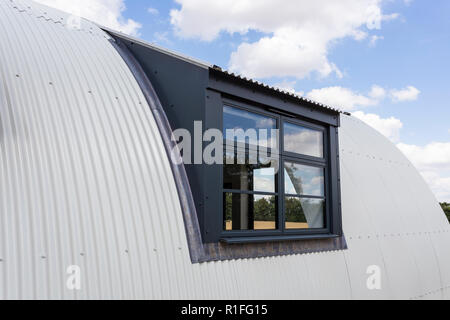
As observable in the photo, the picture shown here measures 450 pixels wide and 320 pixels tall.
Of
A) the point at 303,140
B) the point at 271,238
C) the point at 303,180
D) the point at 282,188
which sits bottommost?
the point at 271,238

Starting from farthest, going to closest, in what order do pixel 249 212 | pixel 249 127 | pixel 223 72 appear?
pixel 249 127, pixel 249 212, pixel 223 72

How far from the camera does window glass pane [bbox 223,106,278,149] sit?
15.8 ft

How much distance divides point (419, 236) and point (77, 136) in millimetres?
7078

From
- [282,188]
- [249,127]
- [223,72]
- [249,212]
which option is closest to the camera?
[223,72]

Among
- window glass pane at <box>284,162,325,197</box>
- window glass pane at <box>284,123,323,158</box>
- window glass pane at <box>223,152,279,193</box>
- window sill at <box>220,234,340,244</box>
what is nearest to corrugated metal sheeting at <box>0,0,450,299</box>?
window sill at <box>220,234,340,244</box>

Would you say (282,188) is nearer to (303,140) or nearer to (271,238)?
(271,238)

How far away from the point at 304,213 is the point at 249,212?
1.24 metres

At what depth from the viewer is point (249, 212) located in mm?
4879

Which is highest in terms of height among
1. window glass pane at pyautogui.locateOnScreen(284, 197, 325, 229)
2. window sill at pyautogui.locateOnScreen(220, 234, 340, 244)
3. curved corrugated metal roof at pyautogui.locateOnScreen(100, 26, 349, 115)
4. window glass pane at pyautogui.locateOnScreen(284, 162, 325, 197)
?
curved corrugated metal roof at pyautogui.locateOnScreen(100, 26, 349, 115)

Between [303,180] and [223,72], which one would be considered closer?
[223,72]

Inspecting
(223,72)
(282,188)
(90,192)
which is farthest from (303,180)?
(90,192)

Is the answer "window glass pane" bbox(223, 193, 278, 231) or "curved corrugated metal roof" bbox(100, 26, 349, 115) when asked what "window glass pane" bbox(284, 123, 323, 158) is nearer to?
"curved corrugated metal roof" bbox(100, 26, 349, 115)

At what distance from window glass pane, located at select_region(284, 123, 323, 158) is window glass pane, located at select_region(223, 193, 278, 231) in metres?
0.83
